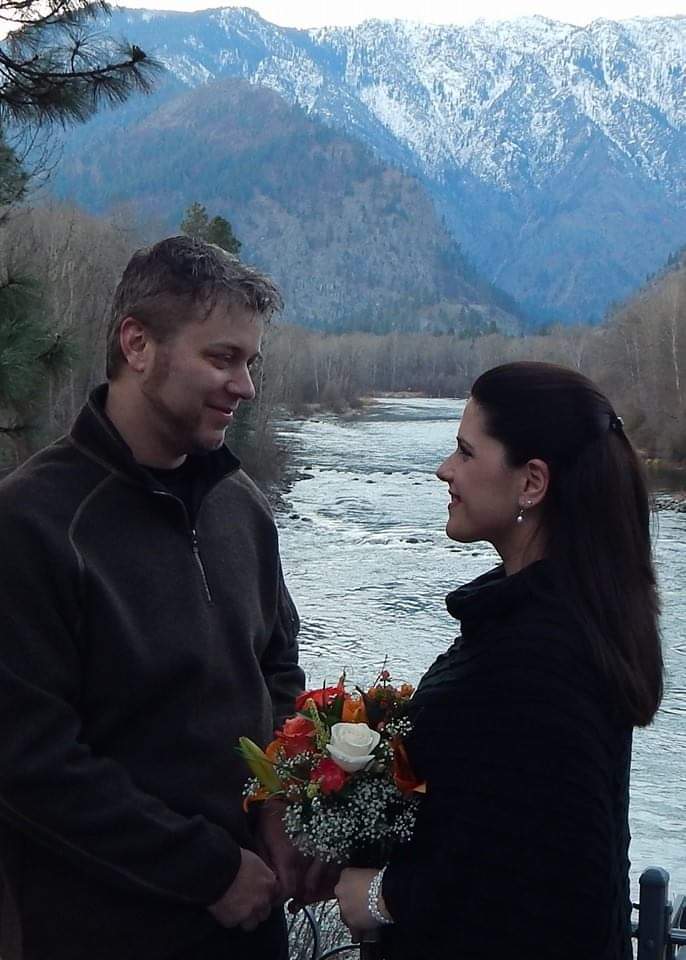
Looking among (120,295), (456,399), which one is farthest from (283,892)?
(456,399)

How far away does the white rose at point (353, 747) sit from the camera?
5.59ft

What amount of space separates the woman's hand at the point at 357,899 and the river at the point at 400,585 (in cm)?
268

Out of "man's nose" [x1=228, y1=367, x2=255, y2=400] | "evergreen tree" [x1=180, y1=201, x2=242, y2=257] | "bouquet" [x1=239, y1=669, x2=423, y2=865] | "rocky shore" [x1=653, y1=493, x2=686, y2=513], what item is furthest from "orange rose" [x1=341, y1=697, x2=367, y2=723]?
"evergreen tree" [x1=180, y1=201, x2=242, y2=257]

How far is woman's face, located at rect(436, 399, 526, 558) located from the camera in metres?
1.76

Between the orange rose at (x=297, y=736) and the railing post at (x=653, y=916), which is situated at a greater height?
the orange rose at (x=297, y=736)

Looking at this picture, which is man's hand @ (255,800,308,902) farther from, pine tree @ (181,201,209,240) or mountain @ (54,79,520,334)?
mountain @ (54,79,520,334)

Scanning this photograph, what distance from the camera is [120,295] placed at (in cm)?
194

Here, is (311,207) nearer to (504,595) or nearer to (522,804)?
(504,595)

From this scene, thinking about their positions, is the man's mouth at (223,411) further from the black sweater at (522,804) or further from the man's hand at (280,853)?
the man's hand at (280,853)

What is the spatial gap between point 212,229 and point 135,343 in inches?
994

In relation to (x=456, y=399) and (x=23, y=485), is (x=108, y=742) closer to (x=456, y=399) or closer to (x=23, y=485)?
(x=23, y=485)

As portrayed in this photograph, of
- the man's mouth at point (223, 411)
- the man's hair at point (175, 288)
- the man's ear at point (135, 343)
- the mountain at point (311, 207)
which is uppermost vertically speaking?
the mountain at point (311, 207)

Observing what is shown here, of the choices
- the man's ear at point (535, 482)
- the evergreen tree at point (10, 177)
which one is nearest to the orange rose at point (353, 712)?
the man's ear at point (535, 482)

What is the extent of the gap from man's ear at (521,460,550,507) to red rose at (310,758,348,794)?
526 mm
